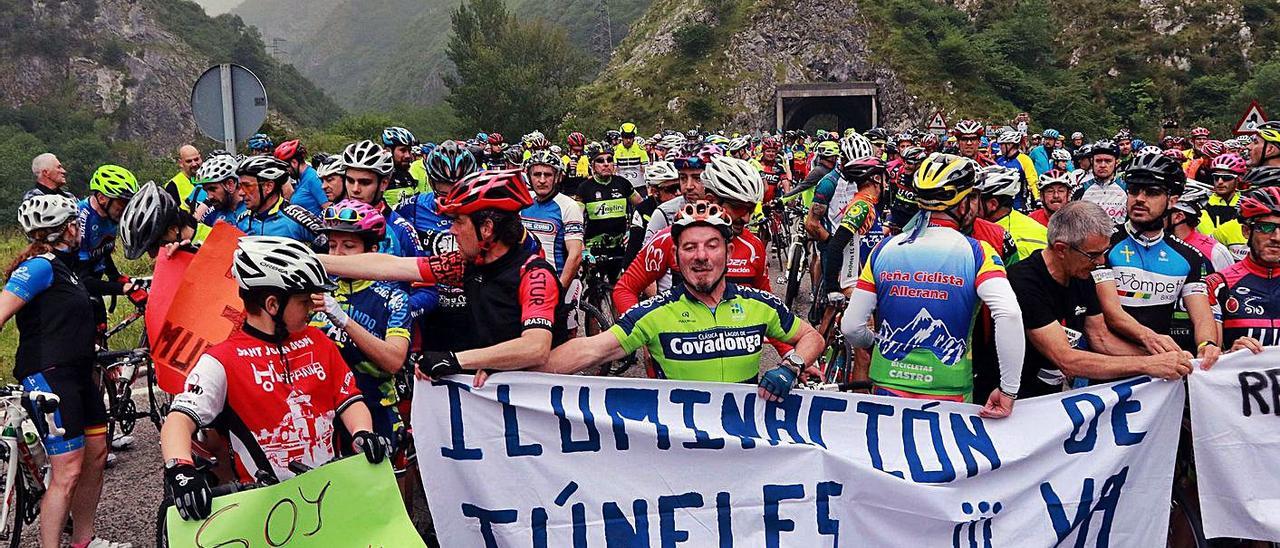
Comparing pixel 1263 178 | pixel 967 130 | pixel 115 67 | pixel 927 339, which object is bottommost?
pixel 927 339

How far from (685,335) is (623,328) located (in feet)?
1.00

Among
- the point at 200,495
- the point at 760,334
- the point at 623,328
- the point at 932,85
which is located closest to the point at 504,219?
the point at 623,328

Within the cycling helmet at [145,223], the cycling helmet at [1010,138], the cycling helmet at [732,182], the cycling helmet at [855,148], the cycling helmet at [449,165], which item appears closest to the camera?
the cycling helmet at [145,223]

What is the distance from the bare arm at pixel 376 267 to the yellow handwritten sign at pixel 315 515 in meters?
1.45

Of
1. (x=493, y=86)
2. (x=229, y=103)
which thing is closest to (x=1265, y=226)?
(x=229, y=103)

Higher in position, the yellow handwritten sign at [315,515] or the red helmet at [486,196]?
the red helmet at [486,196]

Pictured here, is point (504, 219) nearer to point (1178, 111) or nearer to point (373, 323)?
point (373, 323)

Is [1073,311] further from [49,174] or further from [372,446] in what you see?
[49,174]

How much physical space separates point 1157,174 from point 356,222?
14.9 feet

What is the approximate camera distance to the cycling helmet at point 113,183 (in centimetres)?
836

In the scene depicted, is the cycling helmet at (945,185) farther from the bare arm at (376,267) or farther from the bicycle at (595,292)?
the bicycle at (595,292)

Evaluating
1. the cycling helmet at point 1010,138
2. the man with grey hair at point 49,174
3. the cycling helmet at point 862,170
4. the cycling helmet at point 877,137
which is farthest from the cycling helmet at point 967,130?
the man with grey hair at point 49,174

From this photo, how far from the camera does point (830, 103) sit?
215 ft

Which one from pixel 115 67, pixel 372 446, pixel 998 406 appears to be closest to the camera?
pixel 372 446
